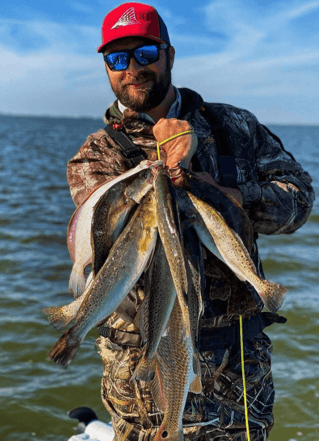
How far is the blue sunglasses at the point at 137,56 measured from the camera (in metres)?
3.00

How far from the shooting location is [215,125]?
3271 mm

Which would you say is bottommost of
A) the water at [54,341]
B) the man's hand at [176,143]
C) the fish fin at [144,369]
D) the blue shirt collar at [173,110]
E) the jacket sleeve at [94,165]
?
the water at [54,341]

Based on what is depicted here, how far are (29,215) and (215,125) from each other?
13938 mm

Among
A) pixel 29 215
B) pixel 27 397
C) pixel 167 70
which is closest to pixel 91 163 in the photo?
pixel 167 70

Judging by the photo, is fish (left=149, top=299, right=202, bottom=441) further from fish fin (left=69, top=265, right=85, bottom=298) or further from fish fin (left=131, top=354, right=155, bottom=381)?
fish fin (left=69, top=265, right=85, bottom=298)

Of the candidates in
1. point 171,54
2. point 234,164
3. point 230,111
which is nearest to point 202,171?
point 234,164

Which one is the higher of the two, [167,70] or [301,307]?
[167,70]

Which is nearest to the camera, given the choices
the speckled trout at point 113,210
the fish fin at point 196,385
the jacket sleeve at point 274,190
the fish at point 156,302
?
the speckled trout at point 113,210

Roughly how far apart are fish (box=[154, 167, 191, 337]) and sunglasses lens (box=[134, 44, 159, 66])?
1.20 meters

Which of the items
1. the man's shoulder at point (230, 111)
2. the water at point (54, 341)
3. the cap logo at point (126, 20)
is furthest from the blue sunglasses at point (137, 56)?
the water at point (54, 341)

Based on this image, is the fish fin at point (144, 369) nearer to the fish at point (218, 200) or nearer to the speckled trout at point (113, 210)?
the speckled trout at point (113, 210)

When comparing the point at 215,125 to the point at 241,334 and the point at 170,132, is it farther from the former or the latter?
the point at 241,334

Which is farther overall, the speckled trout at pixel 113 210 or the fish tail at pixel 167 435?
the fish tail at pixel 167 435

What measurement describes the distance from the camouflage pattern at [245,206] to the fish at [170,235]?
0.91 metres
